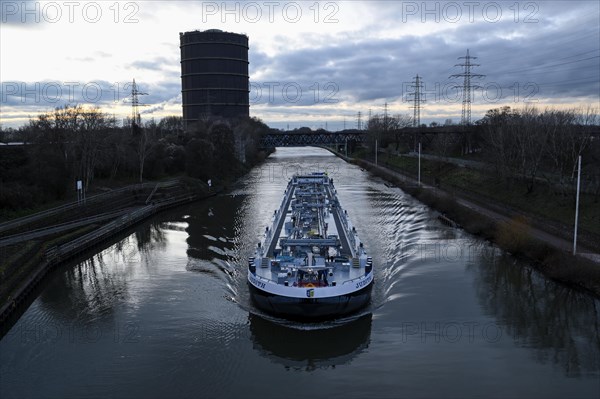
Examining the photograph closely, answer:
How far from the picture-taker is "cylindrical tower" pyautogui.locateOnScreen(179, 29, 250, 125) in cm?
8769

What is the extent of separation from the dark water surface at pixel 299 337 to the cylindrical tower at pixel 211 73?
66.8 metres

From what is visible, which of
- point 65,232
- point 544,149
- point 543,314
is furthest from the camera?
point 544,149

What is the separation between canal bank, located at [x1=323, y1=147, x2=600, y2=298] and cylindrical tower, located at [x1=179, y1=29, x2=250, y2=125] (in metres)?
55.9

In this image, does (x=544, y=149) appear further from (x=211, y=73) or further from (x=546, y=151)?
(x=211, y=73)

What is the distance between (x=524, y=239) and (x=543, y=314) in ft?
23.1

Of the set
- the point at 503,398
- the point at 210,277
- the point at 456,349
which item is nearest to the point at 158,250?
the point at 210,277

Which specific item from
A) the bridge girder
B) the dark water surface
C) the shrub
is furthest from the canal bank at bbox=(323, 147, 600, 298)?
the bridge girder

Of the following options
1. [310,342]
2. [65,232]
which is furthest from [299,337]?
[65,232]

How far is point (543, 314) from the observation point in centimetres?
1741

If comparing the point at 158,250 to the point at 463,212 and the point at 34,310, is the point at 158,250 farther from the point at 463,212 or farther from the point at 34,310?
the point at 463,212

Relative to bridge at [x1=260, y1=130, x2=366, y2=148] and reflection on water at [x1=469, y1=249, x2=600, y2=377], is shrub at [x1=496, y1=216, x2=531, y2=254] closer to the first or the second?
reflection on water at [x1=469, y1=249, x2=600, y2=377]

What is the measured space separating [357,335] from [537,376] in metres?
5.12

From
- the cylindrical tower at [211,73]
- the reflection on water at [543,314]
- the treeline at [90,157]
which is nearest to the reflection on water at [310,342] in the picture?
the reflection on water at [543,314]

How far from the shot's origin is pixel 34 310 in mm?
17953
